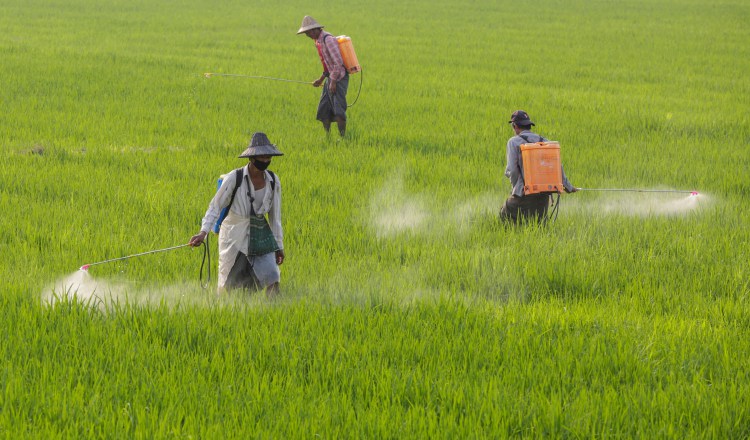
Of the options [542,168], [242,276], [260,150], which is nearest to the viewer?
[260,150]

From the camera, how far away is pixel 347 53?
12203 mm

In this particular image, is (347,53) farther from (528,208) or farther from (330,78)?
(528,208)

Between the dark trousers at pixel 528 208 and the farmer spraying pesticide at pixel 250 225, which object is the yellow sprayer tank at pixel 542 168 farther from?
the farmer spraying pesticide at pixel 250 225

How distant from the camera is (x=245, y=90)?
1669cm

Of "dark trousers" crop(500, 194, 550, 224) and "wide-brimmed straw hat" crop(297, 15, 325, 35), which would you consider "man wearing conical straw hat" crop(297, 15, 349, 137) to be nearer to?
"wide-brimmed straw hat" crop(297, 15, 325, 35)

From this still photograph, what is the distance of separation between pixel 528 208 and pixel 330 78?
15.7 ft

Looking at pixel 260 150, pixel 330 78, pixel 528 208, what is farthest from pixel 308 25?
pixel 260 150

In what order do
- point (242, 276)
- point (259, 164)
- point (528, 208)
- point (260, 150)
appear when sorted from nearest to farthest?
1. point (260, 150)
2. point (259, 164)
3. point (242, 276)
4. point (528, 208)

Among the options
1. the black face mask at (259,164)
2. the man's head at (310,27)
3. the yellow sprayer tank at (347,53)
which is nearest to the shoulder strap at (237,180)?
the black face mask at (259,164)

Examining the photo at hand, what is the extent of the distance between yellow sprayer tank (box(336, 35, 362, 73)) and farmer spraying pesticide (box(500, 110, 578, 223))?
446cm

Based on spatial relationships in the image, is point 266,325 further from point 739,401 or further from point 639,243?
point 639,243

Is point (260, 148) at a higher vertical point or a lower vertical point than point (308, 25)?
lower

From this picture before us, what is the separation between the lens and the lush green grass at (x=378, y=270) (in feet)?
14.6

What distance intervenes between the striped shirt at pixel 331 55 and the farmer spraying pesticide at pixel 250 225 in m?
6.28
